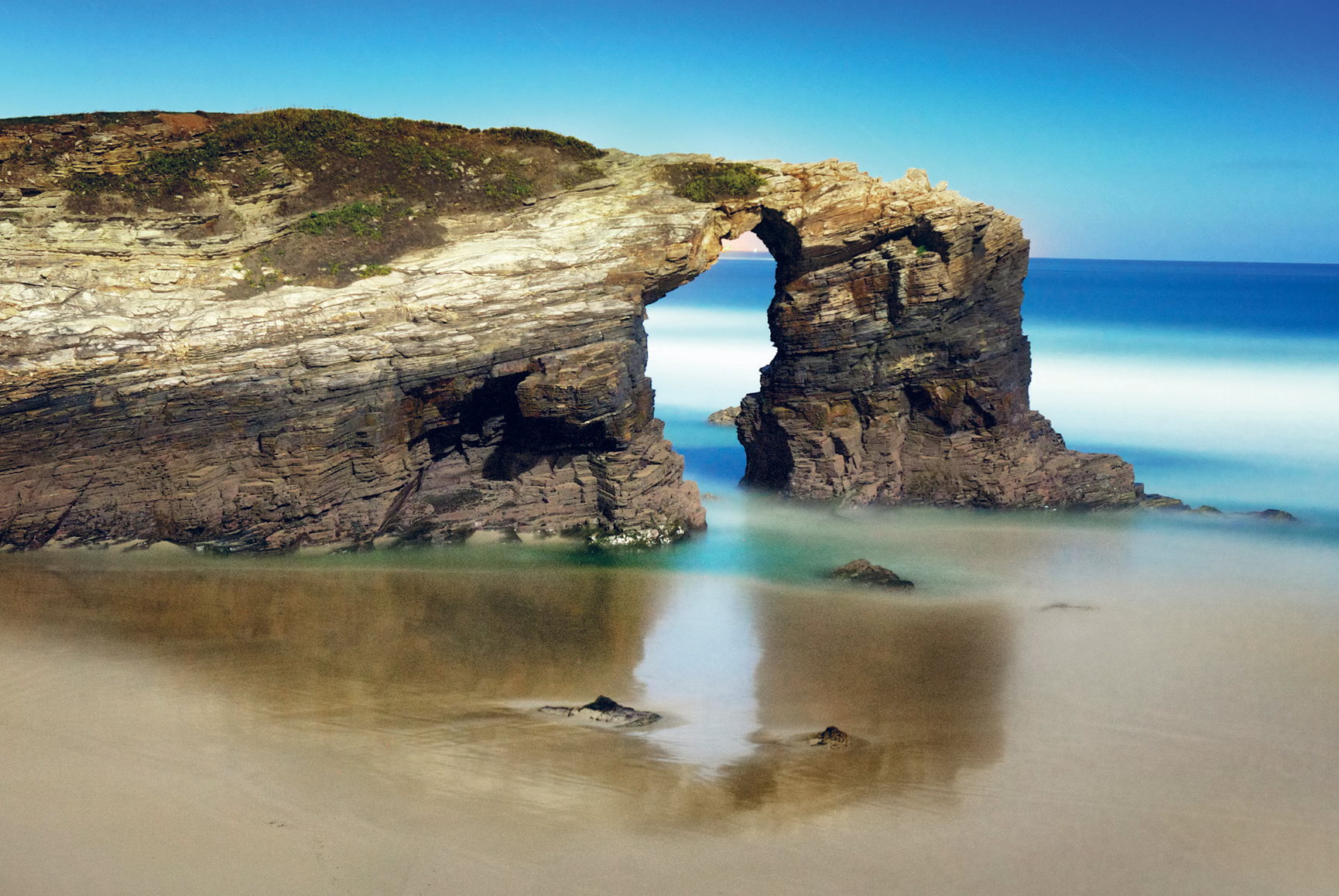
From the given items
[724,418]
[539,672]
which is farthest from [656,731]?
[724,418]

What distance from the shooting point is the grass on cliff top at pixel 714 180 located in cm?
2498

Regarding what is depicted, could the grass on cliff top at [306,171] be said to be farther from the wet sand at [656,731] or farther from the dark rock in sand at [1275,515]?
the dark rock in sand at [1275,515]

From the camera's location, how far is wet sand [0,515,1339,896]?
1215 centimetres

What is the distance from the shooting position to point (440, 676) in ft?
56.0

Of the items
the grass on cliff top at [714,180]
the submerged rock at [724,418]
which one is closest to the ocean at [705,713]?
the grass on cliff top at [714,180]

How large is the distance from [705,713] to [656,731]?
3.96 ft

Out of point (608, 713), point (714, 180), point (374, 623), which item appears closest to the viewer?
point (608, 713)

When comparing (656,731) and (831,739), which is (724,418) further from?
(831,739)

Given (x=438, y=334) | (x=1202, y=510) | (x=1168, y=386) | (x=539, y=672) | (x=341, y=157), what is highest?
(x=341, y=157)

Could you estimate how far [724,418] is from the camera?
41500 mm

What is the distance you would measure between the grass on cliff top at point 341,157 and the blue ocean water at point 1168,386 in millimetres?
10346

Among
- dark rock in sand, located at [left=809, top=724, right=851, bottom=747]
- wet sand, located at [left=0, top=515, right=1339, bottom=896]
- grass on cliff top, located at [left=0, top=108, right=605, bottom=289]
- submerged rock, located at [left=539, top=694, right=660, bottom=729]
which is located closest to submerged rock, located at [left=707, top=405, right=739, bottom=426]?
grass on cliff top, located at [left=0, top=108, right=605, bottom=289]

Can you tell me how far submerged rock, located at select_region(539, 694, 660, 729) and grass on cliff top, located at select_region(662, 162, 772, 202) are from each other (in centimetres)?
1295

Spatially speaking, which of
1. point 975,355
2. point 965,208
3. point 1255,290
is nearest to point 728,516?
point 975,355
